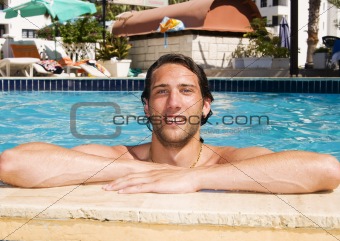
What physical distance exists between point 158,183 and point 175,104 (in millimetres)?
602

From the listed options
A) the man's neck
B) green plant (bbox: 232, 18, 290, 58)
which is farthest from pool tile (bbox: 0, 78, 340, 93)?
the man's neck

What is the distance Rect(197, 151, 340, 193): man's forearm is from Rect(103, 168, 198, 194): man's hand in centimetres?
6

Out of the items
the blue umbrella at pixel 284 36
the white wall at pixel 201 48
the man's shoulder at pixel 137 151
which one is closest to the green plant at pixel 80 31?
the white wall at pixel 201 48

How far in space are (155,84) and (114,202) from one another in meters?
1.02

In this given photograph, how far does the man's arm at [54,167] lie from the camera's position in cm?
220

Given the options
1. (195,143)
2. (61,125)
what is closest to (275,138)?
(61,125)

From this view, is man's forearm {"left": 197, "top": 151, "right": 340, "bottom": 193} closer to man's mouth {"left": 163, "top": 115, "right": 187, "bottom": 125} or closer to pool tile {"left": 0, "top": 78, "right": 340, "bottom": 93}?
man's mouth {"left": 163, "top": 115, "right": 187, "bottom": 125}

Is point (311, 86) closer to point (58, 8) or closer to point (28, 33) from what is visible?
point (58, 8)

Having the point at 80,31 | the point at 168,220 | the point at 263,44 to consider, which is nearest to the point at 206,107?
the point at 168,220

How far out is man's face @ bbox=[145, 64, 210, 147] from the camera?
256 cm

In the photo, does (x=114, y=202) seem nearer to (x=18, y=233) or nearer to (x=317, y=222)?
(x=18, y=233)

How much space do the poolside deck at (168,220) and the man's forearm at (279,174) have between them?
19 centimetres

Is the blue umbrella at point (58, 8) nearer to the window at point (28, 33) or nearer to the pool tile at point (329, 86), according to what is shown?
the pool tile at point (329, 86)

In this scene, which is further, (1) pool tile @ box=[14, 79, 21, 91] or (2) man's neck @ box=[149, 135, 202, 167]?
(1) pool tile @ box=[14, 79, 21, 91]
